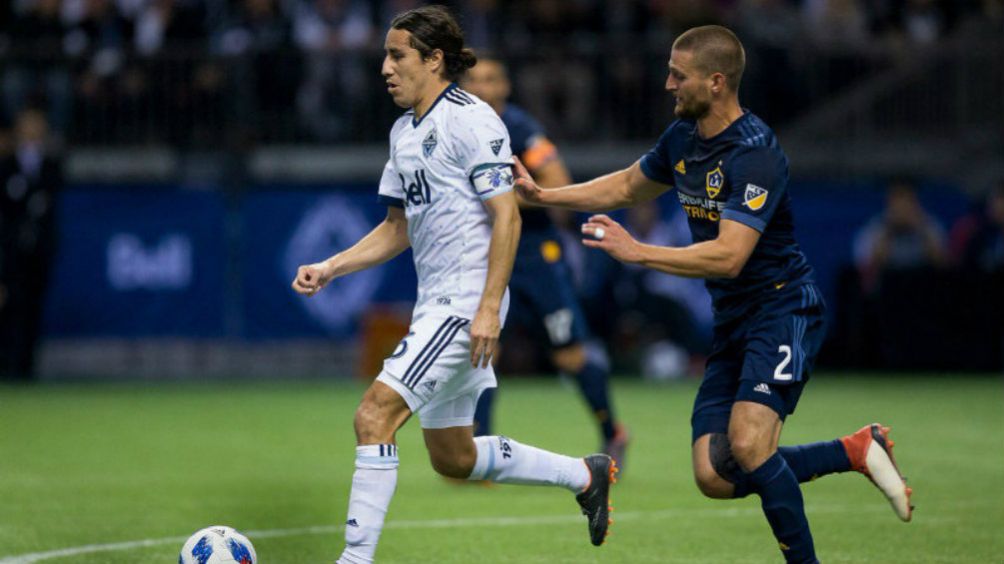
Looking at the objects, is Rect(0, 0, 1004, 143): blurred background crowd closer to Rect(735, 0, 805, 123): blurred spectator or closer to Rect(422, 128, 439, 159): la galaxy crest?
Rect(735, 0, 805, 123): blurred spectator

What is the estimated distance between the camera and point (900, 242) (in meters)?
18.4

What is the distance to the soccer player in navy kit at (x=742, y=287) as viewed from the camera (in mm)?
6547

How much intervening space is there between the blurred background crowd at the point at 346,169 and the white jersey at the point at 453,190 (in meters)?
10.7

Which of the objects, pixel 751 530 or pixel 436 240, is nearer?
pixel 436 240

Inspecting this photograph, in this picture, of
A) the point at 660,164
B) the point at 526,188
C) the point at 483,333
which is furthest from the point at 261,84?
the point at 483,333

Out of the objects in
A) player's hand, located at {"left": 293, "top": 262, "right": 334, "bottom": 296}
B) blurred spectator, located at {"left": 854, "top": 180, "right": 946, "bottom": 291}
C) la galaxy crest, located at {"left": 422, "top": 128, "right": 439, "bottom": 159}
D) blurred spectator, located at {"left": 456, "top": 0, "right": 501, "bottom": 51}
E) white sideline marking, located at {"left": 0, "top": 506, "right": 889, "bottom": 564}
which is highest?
la galaxy crest, located at {"left": 422, "top": 128, "right": 439, "bottom": 159}

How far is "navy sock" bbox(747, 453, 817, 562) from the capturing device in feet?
21.5

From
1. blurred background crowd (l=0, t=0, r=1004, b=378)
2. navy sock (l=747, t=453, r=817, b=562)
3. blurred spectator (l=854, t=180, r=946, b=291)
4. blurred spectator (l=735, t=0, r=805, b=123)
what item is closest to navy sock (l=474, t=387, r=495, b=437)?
navy sock (l=747, t=453, r=817, b=562)

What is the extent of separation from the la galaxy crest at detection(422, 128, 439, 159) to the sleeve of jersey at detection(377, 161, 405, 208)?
24 cm

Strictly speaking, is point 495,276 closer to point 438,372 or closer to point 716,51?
point 438,372

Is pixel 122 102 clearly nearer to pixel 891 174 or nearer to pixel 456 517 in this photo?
pixel 891 174

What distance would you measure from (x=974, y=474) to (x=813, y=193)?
8.40 meters

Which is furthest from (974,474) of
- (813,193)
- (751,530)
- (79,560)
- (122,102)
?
(122,102)

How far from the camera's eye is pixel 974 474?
10688 millimetres
